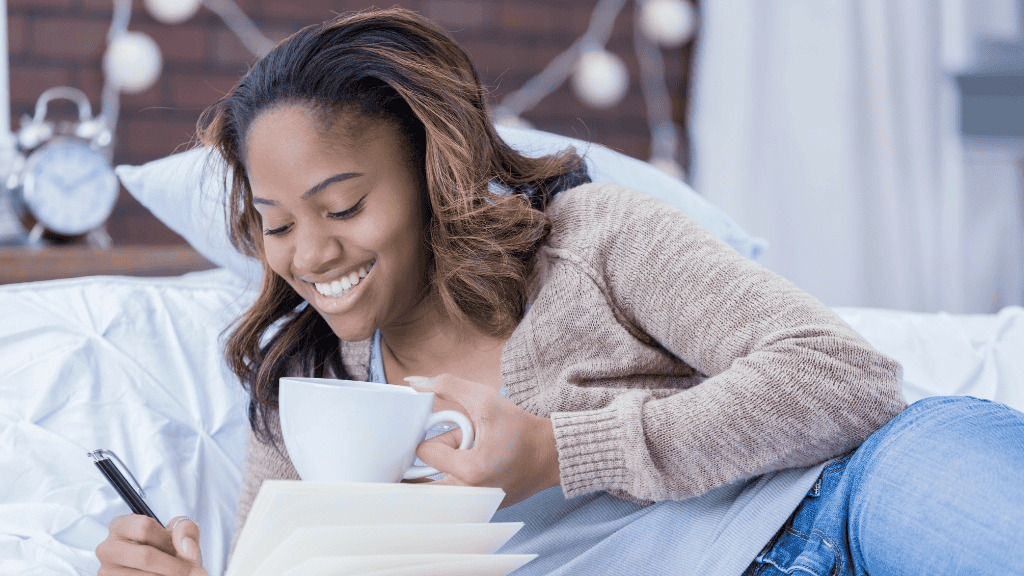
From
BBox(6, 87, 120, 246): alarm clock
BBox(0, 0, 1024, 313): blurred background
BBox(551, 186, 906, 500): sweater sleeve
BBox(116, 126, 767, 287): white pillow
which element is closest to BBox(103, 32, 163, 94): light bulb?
BBox(0, 0, 1024, 313): blurred background

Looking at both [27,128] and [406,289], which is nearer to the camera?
[406,289]

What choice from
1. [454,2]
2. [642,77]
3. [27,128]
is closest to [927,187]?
[642,77]

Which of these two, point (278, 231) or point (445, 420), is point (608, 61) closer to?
point (278, 231)

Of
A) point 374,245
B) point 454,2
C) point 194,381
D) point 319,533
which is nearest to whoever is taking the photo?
point 319,533

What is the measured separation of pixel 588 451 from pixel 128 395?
636mm

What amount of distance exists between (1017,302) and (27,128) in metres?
2.43

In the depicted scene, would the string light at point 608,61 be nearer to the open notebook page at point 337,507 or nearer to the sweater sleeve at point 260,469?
the sweater sleeve at point 260,469

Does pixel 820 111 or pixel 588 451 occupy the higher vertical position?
pixel 820 111

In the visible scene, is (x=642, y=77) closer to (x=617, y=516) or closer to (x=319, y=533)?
(x=617, y=516)

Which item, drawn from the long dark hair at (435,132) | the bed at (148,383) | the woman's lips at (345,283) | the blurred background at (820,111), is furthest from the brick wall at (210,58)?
the woman's lips at (345,283)

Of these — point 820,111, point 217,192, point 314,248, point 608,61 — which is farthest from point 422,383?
point 820,111

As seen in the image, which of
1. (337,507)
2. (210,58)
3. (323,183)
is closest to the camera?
(337,507)

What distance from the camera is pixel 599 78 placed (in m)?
2.30

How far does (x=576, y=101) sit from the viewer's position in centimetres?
233
